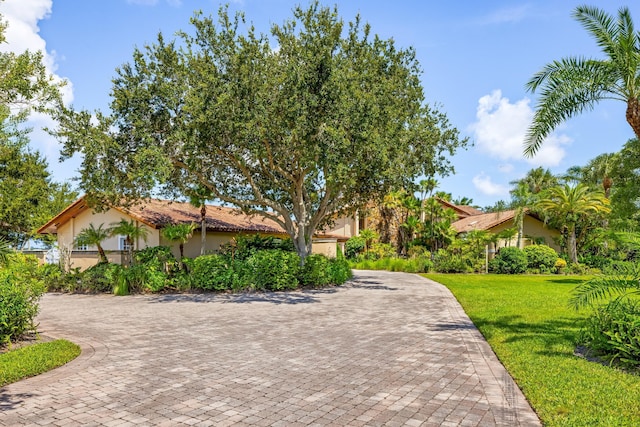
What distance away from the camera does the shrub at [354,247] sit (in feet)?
130

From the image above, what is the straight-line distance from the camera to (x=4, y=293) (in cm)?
830

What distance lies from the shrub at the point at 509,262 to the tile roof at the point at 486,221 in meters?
5.15

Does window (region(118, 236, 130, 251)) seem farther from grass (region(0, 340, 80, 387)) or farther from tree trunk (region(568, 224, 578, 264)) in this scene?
tree trunk (region(568, 224, 578, 264))

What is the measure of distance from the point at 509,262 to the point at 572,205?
7.83 m

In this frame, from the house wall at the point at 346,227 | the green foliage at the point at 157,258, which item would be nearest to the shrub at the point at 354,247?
the house wall at the point at 346,227

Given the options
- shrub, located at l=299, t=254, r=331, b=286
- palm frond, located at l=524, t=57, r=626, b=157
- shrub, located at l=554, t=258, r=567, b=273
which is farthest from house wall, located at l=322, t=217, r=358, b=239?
palm frond, located at l=524, t=57, r=626, b=157

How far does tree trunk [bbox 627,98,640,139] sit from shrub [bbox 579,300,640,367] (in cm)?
470

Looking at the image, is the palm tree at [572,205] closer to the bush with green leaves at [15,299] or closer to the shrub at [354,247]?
the shrub at [354,247]

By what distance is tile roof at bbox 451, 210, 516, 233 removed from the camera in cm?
3612

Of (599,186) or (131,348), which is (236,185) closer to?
(131,348)

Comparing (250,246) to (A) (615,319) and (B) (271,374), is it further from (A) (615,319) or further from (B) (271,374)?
(A) (615,319)

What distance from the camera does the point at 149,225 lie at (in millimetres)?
22922

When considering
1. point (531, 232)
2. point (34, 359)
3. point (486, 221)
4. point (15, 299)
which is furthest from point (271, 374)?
point (531, 232)

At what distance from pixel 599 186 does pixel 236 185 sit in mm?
35083
